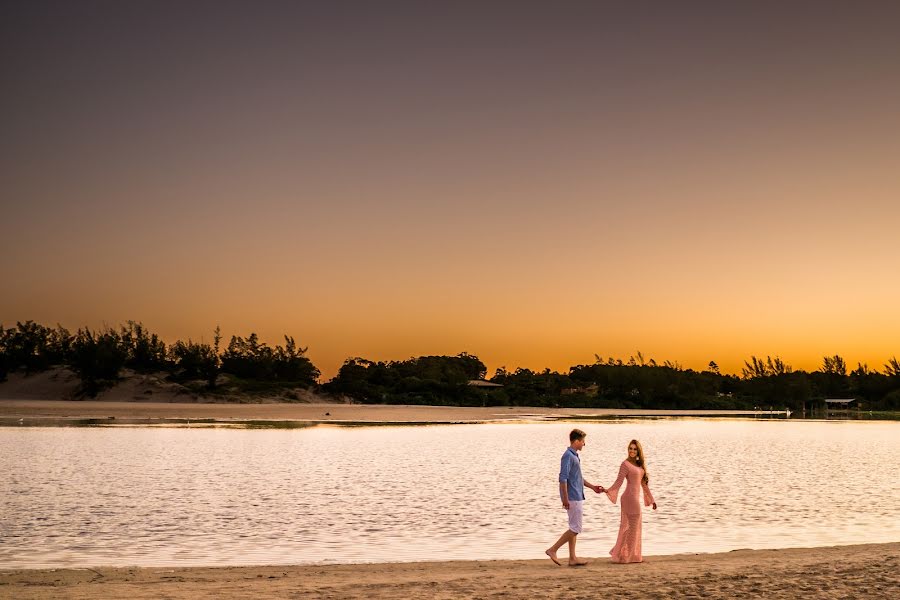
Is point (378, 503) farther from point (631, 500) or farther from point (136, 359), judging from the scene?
point (136, 359)

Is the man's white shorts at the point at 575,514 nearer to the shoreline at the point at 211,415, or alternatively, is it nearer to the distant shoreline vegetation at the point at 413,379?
the shoreline at the point at 211,415

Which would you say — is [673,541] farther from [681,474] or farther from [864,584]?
[681,474]

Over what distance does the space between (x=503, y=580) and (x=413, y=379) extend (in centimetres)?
12847

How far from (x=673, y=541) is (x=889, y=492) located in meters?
13.7

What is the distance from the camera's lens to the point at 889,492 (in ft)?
89.2

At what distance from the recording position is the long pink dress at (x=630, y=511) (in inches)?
526

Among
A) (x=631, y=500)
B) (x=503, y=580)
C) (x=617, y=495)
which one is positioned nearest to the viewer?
(x=503, y=580)

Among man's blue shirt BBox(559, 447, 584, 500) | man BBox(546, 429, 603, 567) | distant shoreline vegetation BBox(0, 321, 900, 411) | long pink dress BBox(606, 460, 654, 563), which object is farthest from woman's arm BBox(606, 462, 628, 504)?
distant shoreline vegetation BBox(0, 321, 900, 411)

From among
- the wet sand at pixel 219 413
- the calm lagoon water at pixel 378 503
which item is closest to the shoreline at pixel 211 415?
the wet sand at pixel 219 413

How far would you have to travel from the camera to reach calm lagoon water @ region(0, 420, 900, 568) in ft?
53.1

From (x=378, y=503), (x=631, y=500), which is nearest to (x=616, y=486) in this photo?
(x=631, y=500)

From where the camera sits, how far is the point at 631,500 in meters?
13.3

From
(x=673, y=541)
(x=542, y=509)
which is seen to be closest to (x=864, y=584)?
(x=673, y=541)

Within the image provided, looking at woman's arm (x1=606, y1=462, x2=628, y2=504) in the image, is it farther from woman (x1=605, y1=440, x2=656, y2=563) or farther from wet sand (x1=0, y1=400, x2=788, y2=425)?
wet sand (x1=0, y1=400, x2=788, y2=425)
